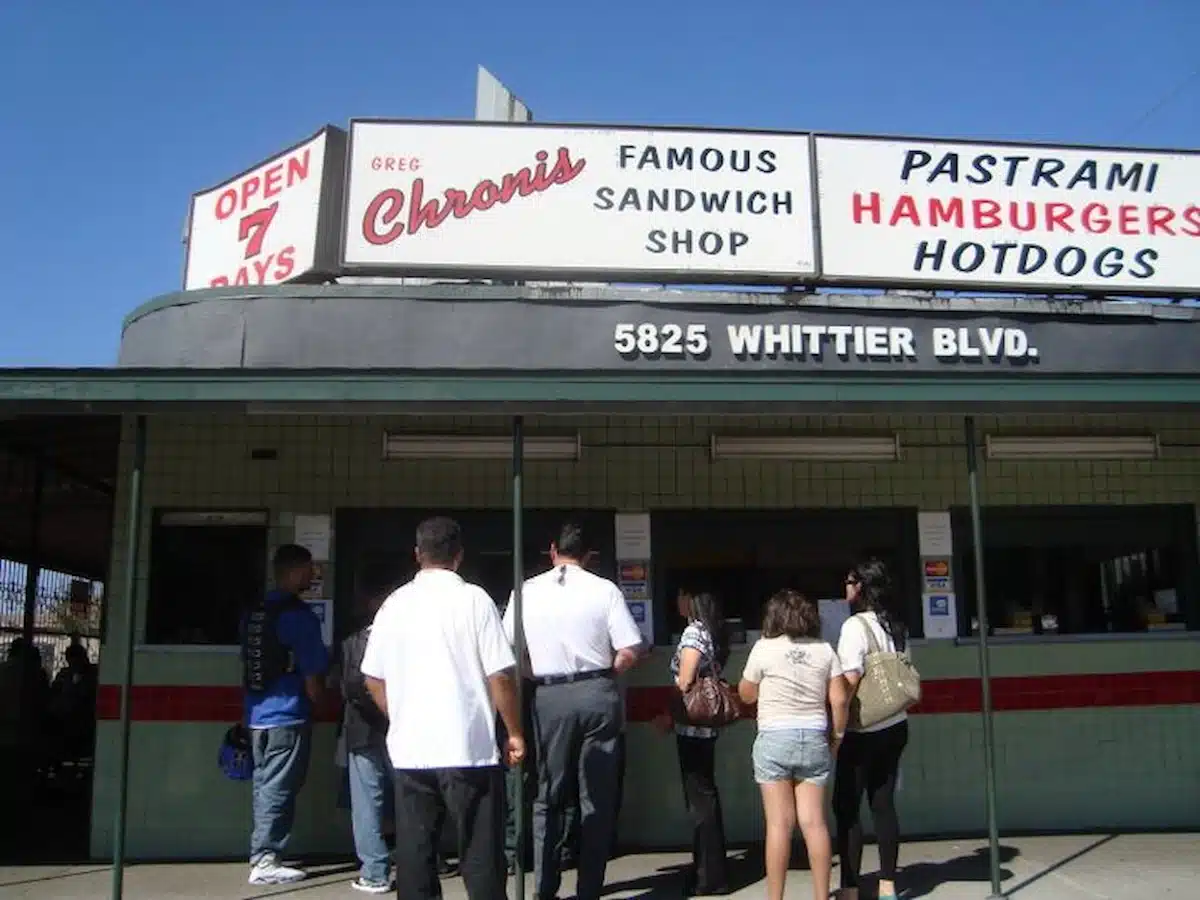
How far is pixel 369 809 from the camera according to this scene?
656 cm

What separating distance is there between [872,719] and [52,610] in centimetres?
1763

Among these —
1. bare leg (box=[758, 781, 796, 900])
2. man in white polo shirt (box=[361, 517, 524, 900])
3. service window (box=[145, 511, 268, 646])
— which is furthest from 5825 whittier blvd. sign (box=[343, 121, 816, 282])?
man in white polo shirt (box=[361, 517, 524, 900])

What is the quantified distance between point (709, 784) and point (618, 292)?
3262 mm

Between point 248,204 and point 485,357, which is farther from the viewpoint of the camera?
point 248,204

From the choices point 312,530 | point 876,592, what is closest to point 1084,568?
point 876,592

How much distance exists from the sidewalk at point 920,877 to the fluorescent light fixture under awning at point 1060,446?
2.52 m

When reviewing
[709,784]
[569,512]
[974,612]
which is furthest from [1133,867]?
[569,512]

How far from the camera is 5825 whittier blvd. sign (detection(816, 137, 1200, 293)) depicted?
8336 mm

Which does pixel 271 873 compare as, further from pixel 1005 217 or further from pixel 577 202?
pixel 1005 217

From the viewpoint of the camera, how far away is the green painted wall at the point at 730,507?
25.0 ft

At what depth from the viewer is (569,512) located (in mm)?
7898

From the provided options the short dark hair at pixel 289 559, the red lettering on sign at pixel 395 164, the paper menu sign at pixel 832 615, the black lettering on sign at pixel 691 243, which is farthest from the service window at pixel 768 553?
the red lettering on sign at pixel 395 164

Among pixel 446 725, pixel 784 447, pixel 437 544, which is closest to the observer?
pixel 446 725

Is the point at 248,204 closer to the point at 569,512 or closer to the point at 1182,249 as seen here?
the point at 569,512
